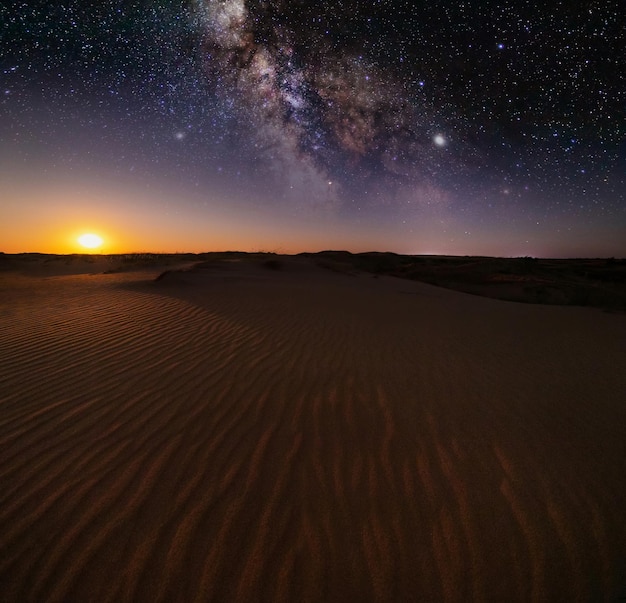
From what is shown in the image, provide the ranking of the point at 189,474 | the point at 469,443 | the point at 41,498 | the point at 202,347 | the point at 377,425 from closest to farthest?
the point at 41,498 → the point at 189,474 → the point at 469,443 → the point at 377,425 → the point at 202,347

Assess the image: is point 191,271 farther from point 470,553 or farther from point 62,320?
point 470,553

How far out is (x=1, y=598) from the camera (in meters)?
1.47

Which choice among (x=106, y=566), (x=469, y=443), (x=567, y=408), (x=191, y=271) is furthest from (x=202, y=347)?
(x=191, y=271)

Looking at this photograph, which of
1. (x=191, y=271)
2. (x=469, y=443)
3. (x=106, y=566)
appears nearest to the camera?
(x=106, y=566)

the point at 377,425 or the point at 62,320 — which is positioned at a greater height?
the point at 62,320

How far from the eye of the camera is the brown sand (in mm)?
1613

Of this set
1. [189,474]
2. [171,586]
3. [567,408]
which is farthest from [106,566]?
[567,408]

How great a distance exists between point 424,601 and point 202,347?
399cm

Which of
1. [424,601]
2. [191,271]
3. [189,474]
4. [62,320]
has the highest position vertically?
[191,271]

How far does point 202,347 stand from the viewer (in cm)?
476

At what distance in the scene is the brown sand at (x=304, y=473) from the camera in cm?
A: 161

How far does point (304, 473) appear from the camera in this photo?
7.46 ft

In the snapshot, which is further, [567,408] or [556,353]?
[556,353]

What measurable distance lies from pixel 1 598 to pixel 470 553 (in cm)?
235
